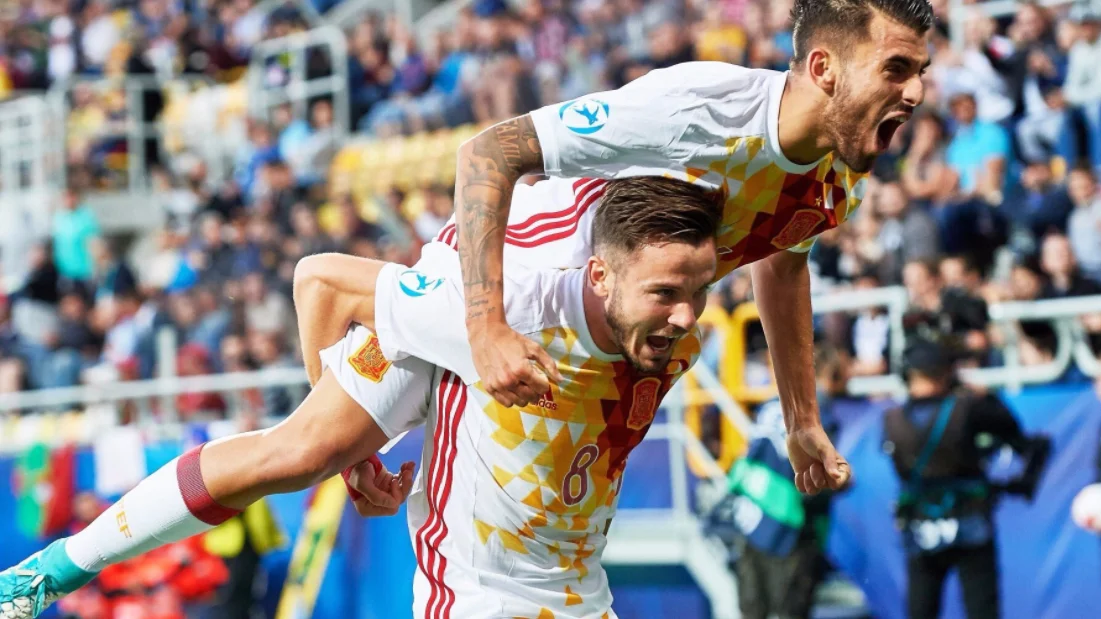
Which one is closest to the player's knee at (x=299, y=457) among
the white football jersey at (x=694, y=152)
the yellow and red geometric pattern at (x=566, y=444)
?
the yellow and red geometric pattern at (x=566, y=444)

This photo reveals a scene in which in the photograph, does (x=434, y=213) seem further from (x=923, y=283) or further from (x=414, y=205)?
(x=923, y=283)

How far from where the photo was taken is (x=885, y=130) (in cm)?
374

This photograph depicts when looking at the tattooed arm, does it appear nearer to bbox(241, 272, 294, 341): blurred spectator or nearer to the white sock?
→ the white sock

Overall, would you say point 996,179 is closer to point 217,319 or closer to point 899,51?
point 899,51

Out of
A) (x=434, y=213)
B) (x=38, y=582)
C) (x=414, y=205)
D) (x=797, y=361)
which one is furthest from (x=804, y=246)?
(x=414, y=205)

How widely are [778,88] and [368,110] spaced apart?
11.5 metres

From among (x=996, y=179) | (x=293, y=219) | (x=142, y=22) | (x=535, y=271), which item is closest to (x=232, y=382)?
(x=293, y=219)

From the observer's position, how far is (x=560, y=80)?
12.3 metres

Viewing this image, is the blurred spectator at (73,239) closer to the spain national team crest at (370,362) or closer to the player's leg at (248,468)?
the player's leg at (248,468)

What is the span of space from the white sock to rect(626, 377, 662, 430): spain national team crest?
45.1 inches

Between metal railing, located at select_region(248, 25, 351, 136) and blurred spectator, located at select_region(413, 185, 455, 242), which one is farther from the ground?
metal railing, located at select_region(248, 25, 351, 136)

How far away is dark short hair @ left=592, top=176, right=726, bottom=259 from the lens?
12.1ft

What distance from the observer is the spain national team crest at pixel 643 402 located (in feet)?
13.2

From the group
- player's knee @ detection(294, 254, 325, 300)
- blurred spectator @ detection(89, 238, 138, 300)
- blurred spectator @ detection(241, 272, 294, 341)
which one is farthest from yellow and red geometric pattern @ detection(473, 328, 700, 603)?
blurred spectator @ detection(89, 238, 138, 300)
